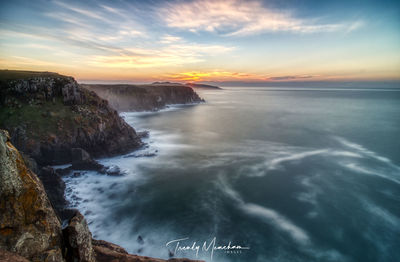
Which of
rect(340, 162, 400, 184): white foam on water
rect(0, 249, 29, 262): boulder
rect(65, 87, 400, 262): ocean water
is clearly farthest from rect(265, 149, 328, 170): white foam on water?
rect(0, 249, 29, 262): boulder

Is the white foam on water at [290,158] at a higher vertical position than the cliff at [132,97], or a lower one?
lower

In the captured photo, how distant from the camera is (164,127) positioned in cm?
6644

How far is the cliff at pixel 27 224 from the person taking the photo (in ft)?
21.3

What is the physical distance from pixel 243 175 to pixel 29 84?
4062 cm

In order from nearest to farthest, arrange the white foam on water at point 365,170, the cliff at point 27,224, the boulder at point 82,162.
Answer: the cliff at point 27,224, the boulder at point 82,162, the white foam on water at point 365,170

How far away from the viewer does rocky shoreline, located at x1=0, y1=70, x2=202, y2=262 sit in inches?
264

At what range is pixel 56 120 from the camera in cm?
3462

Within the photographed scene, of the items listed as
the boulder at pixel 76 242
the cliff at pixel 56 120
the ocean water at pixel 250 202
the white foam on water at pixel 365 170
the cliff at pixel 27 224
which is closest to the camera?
the cliff at pixel 27 224

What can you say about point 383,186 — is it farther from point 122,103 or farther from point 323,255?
point 122,103

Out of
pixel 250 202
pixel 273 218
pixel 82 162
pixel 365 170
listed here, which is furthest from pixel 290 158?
pixel 82 162

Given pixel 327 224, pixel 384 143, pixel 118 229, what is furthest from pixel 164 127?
pixel 384 143

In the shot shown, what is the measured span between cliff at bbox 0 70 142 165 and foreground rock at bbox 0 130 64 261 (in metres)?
28.4

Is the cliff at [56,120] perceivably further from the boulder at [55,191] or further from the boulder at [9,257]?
the boulder at [9,257]

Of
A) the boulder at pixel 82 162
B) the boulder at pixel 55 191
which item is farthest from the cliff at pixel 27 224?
the boulder at pixel 82 162
